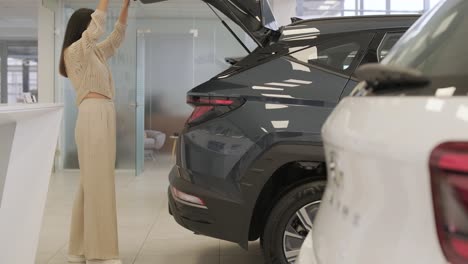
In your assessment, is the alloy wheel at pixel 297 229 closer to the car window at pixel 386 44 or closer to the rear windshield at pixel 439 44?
the car window at pixel 386 44

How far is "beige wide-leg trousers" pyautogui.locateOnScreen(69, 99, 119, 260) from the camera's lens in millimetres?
3004

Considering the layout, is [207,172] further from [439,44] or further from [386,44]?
[439,44]

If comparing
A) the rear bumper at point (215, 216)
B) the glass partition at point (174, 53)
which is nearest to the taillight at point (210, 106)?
the rear bumper at point (215, 216)

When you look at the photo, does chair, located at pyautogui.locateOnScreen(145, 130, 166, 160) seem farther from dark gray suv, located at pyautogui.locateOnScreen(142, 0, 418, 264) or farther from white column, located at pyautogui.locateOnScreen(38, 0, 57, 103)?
dark gray suv, located at pyautogui.locateOnScreen(142, 0, 418, 264)

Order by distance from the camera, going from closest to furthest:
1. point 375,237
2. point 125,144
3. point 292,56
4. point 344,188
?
point 375,237 → point 344,188 → point 292,56 → point 125,144

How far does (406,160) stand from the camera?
0.83 meters

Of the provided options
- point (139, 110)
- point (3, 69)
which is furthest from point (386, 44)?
point (3, 69)

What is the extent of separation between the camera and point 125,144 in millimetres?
7699

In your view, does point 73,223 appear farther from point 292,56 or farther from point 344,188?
point 344,188

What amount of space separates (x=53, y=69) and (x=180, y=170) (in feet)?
19.4

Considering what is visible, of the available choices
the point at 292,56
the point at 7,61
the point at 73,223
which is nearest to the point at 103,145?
the point at 73,223

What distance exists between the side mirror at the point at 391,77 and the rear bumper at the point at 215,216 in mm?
1513

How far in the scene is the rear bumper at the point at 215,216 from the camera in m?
2.48

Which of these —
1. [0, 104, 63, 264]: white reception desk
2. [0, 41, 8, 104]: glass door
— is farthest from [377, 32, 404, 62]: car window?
[0, 41, 8, 104]: glass door
